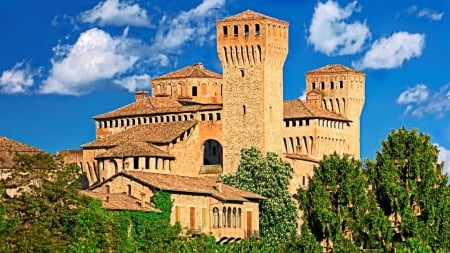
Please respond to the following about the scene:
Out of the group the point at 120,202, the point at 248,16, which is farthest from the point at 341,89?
the point at 120,202

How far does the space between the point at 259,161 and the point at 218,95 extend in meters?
18.4

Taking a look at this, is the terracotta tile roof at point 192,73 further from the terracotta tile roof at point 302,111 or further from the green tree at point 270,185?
the green tree at point 270,185

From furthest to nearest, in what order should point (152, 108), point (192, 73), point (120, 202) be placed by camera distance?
point (192, 73) → point (152, 108) → point (120, 202)

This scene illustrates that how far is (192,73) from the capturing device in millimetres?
112688

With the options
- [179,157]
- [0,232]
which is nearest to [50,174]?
[0,232]

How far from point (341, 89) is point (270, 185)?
71.7 feet

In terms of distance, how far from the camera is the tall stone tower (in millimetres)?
96688

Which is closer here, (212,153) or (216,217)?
(216,217)

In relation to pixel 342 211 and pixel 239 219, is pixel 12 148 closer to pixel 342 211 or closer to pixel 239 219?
pixel 239 219

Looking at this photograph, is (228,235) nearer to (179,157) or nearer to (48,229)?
(179,157)

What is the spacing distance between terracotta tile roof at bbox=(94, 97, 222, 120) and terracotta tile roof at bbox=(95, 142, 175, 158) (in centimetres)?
671

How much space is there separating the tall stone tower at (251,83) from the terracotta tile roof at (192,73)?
44.3 feet

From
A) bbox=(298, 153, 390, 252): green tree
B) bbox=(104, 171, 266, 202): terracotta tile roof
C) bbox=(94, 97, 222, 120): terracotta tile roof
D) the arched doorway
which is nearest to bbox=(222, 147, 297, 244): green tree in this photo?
bbox=(104, 171, 266, 202): terracotta tile roof

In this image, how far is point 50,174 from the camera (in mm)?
71125
